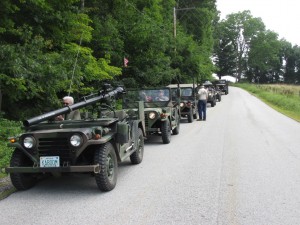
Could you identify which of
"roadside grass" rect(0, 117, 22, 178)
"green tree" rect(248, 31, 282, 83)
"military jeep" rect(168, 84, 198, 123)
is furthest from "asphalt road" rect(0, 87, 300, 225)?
"green tree" rect(248, 31, 282, 83)

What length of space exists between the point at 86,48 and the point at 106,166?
9.16 meters

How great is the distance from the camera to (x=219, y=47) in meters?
105

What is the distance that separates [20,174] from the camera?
624cm

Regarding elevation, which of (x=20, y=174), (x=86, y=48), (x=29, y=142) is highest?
(x=86, y=48)

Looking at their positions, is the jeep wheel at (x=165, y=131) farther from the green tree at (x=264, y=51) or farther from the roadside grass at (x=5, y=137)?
the green tree at (x=264, y=51)

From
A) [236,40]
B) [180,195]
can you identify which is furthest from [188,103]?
[236,40]

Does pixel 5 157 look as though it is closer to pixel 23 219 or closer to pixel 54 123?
pixel 54 123

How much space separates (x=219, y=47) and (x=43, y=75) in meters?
98.0

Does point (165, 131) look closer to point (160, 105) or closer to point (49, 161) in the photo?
point (160, 105)

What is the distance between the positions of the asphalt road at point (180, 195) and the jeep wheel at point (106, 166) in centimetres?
15

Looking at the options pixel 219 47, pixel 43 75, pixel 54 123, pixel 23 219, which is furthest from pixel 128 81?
pixel 219 47

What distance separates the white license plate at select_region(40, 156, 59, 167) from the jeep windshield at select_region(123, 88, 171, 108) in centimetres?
667

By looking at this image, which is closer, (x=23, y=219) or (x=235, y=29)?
(x=23, y=219)

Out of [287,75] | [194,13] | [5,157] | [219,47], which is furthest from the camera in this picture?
[287,75]
